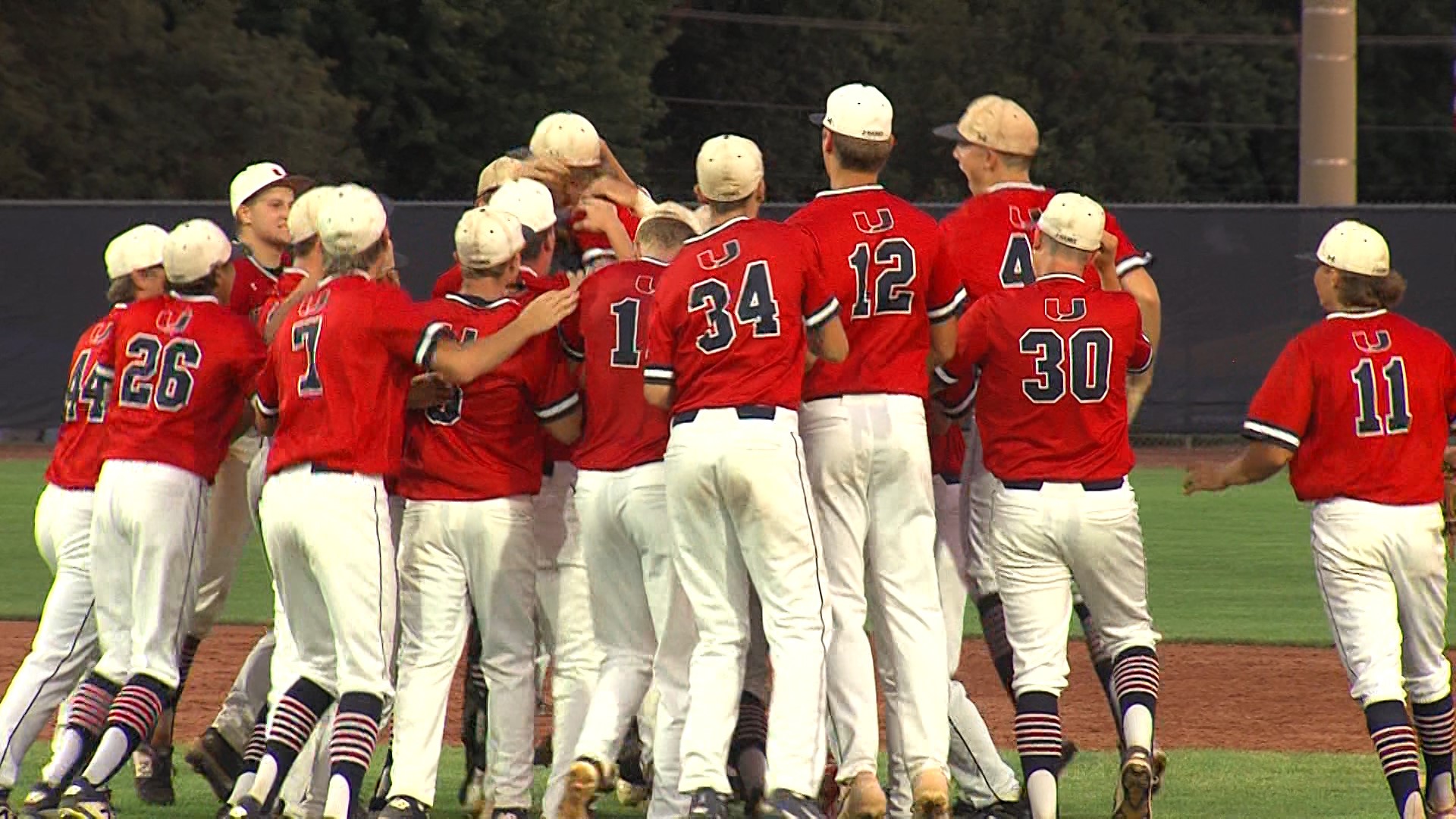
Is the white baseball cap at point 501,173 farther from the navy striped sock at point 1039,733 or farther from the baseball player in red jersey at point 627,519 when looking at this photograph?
the navy striped sock at point 1039,733

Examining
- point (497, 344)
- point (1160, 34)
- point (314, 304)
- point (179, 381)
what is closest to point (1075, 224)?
point (497, 344)

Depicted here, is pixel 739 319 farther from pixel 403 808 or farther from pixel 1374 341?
pixel 1374 341

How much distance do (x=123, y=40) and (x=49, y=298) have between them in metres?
9.64

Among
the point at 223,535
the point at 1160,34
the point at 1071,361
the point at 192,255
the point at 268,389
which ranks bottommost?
the point at 223,535

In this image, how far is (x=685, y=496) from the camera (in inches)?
286

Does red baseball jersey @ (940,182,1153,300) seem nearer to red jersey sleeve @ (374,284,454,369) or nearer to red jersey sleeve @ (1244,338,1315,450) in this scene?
red jersey sleeve @ (1244,338,1315,450)

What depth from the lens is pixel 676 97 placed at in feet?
163

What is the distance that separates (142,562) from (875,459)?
2.51 meters

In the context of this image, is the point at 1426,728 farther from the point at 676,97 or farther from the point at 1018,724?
the point at 676,97

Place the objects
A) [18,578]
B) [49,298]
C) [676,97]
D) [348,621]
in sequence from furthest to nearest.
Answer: [676,97] → [49,298] → [18,578] → [348,621]

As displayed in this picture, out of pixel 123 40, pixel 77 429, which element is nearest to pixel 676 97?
pixel 123 40

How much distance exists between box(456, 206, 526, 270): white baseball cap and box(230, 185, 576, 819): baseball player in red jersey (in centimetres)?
29

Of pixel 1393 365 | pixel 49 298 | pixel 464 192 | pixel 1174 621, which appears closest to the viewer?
pixel 1393 365

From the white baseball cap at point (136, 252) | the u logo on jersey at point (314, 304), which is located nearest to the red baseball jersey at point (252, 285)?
the white baseball cap at point (136, 252)
